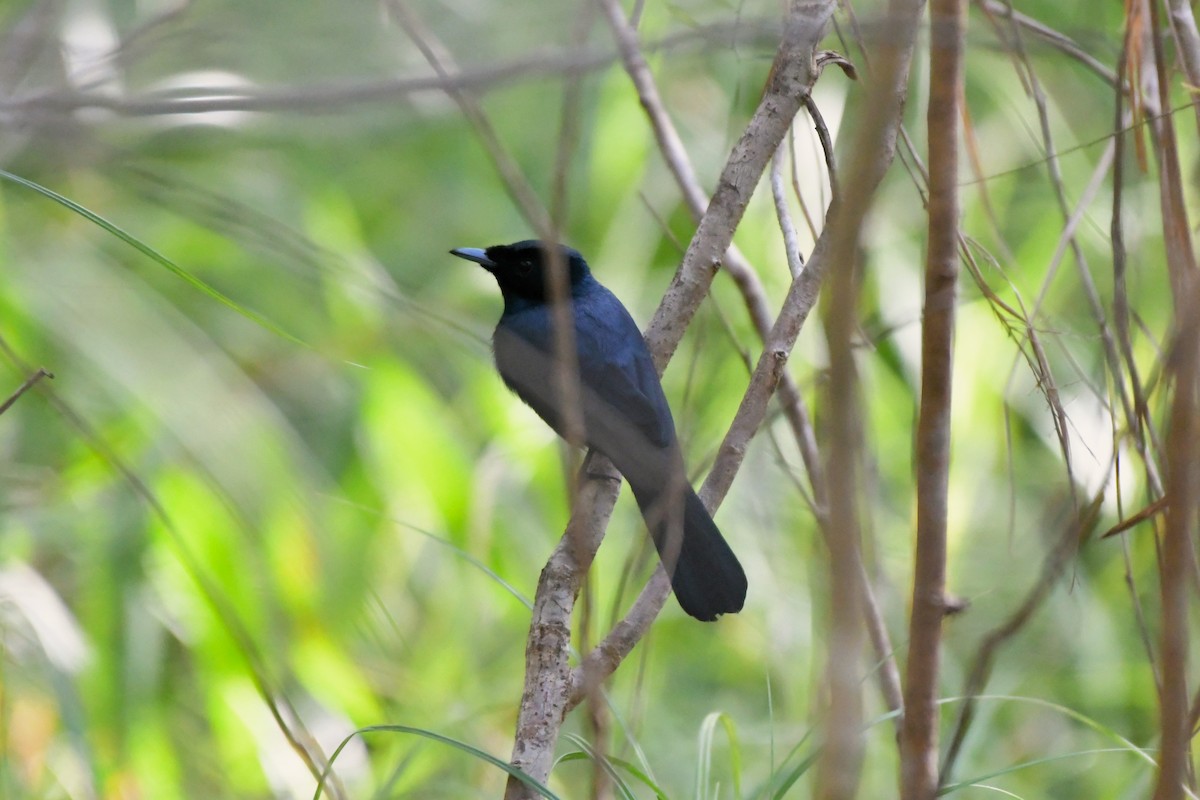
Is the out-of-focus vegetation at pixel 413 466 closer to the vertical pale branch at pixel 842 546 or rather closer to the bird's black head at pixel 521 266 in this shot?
the bird's black head at pixel 521 266

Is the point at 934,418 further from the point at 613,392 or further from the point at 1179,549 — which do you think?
the point at 613,392

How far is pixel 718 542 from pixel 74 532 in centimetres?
221

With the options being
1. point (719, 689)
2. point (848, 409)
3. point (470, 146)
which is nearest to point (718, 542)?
point (848, 409)

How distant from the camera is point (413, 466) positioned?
13.9 feet

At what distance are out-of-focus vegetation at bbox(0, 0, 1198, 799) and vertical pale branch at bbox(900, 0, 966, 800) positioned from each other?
1.75 metres

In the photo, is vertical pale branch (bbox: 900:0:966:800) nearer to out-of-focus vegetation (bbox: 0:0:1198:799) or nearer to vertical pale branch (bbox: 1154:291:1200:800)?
vertical pale branch (bbox: 1154:291:1200:800)

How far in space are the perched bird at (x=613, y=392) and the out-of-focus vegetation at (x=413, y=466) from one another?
201 millimetres

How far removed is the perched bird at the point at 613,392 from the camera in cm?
262

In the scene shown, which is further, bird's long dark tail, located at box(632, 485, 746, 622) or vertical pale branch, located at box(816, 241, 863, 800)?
bird's long dark tail, located at box(632, 485, 746, 622)

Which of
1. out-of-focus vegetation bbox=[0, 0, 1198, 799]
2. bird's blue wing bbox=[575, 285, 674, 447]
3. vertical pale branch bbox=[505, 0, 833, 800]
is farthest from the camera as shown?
out-of-focus vegetation bbox=[0, 0, 1198, 799]

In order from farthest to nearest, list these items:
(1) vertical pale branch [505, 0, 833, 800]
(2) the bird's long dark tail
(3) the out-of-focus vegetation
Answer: (3) the out-of-focus vegetation < (2) the bird's long dark tail < (1) vertical pale branch [505, 0, 833, 800]

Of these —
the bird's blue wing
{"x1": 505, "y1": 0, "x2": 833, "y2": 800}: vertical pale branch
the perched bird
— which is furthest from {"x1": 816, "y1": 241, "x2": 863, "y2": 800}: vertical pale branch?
the bird's blue wing

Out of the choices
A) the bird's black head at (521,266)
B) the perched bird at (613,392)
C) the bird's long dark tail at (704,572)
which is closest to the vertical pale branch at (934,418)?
the perched bird at (613,392)

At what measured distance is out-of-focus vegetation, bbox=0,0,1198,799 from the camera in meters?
A: 3.61
